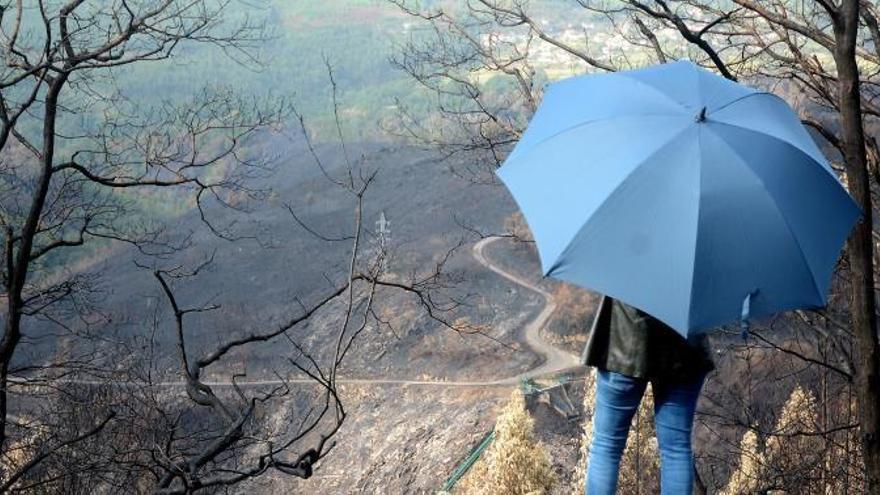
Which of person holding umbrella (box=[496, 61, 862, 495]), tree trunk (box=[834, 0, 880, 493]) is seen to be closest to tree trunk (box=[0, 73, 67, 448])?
person holding umbrella (box=[496, 61, 862, 495])

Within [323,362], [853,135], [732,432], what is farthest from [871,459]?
[323,362]

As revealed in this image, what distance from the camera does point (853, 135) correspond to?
9.49 feet

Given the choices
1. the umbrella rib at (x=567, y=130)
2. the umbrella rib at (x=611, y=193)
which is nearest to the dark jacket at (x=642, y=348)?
the umbrella rib at (x=611, y=193)

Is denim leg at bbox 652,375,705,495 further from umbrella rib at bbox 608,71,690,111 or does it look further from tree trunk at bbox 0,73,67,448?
tree trunk at bbox 0,73,67,448

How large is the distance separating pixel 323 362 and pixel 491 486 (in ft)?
56.2

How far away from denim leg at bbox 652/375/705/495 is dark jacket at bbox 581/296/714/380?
6 cm

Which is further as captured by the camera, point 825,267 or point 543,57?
point 543,57

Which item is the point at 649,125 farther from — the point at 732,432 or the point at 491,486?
the point at 732,432

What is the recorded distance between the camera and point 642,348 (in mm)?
2572

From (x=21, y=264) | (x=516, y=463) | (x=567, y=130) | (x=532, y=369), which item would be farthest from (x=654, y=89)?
(x=532, y=369)

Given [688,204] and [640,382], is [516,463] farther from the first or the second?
[688,204]

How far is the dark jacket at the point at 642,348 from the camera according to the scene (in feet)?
8.44

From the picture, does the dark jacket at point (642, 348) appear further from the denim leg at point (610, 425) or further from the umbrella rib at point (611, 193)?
the umbrella rib at point (611, 193)

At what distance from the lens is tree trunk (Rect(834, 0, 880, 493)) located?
2.92m
